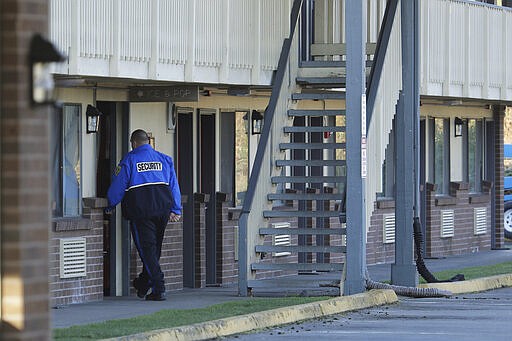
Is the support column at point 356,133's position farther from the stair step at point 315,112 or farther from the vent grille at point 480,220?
the vent grille at point 480,220

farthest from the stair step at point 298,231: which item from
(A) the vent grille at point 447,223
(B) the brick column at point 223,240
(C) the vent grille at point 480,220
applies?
(C) the vent grille at point 480,220

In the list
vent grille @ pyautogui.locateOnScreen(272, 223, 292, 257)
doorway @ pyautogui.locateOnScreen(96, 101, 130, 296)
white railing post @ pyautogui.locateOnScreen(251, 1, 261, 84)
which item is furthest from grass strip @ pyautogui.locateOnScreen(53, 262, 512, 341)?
vent grille @ pyautogui.locateOnScreen(272, 223, 292, 257)

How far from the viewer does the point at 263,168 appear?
17484mm

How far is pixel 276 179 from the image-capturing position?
1769 cm

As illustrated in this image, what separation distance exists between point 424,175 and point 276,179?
8073 mm

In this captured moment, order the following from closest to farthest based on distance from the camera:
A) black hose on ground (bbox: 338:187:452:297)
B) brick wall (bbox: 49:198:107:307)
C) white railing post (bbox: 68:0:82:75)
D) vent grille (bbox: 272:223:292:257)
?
white railing post (bbox: 68:0:82:75), brick wall (bbox: 49:198:107:307), black hose on ground (bbox: 338:187:452:297), vent grille (bbox: 272:223:292:257)

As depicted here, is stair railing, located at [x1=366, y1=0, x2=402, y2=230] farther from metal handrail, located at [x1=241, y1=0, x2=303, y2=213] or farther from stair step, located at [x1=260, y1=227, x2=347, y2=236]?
metal handrail, located at [x1=241, y1=0, x2=303, y2=213]

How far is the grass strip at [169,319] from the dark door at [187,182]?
270 cm

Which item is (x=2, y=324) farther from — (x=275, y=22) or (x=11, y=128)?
(x=275, y=22)

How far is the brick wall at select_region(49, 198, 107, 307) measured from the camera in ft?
52.1

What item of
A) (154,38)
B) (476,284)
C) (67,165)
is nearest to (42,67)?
(154,38)

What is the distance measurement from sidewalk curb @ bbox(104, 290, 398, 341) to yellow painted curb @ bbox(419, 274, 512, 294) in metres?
1.54

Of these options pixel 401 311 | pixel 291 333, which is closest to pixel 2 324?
pixel 291 333

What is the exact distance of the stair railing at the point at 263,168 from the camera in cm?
1669
